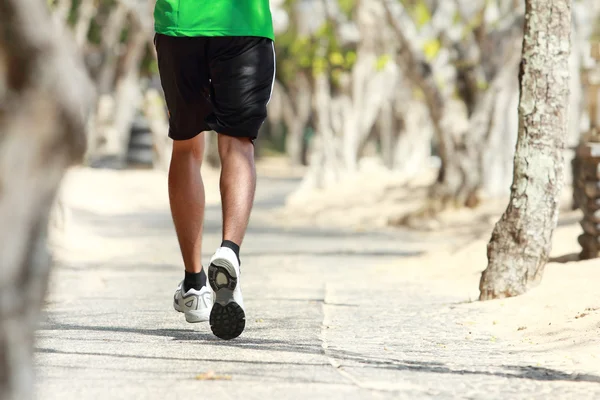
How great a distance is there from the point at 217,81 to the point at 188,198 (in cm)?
62

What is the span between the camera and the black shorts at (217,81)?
477 centimetres

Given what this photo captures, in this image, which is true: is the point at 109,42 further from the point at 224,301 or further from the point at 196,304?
the point at 224,301

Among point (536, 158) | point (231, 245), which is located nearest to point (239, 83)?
point (231, 245)

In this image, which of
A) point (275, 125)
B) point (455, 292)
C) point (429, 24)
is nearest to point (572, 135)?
point (429, 24)

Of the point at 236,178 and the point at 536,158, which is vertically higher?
the point at 236,178

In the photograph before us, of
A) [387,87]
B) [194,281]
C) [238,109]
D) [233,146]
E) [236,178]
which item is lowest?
[387,87]

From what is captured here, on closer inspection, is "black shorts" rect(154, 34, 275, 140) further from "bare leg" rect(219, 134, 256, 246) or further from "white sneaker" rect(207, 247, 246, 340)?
"white sneaker" rect(207, 247, 246, 340)

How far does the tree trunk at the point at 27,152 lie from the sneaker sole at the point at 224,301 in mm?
1964

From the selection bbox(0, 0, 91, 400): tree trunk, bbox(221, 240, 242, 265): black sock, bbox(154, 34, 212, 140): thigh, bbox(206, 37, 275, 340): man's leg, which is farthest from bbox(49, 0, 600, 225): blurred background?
bbox(221, 240, 242, 265): black sock

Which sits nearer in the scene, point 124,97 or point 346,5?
point 346,5

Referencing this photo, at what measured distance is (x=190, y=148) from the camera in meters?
5.10

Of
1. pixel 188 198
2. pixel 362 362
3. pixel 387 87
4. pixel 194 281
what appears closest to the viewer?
pixel 362 362

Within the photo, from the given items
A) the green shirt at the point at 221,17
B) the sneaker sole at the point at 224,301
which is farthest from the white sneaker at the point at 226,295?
the green shirt at the point at 221,17

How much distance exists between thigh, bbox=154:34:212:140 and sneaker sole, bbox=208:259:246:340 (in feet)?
2.37
